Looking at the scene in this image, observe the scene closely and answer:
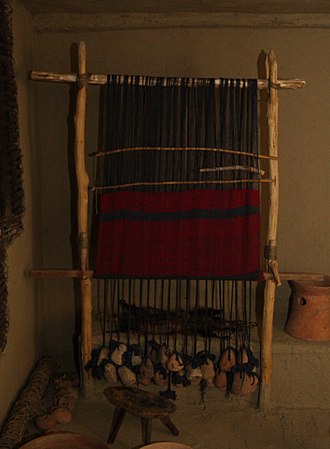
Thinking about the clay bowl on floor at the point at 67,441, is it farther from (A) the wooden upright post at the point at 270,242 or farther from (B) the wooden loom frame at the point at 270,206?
(A) the wooden upright post at the point at 270,242

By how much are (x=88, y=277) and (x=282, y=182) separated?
51.8 inches

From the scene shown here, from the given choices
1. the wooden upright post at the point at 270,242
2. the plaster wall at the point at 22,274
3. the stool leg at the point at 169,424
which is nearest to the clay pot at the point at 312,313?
the wooden upright post at the point at 270,242

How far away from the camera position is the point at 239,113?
2717 mm

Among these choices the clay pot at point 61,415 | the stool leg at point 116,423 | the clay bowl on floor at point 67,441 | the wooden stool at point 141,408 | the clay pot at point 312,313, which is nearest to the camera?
the clay bowl on floor at point 67,441

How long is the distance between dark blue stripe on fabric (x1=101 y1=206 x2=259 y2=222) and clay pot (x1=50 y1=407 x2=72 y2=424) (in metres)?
0.99

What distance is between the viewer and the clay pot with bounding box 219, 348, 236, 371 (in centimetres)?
277

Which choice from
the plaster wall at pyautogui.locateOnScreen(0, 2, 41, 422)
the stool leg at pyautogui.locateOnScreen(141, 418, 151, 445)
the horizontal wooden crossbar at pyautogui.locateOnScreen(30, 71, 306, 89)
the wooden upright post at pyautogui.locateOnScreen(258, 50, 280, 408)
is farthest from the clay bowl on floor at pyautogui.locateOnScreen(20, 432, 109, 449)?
the horizontal wooden crossbar at pyautogui.locateOnScreen(30, 71, 306, 89)

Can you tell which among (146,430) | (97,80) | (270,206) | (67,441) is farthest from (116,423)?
(97,80)

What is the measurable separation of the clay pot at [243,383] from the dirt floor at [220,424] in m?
0.15

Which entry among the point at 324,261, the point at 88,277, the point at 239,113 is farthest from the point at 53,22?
the point at 324,261

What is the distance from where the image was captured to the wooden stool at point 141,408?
2.39 m

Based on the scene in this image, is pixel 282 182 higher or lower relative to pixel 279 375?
higher

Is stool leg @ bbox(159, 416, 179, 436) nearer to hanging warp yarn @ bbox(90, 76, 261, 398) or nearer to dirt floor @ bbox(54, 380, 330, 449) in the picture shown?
dirt floor @ bbox(54, 380, 330, 449)

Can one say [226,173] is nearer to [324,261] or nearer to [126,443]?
[324,261]
